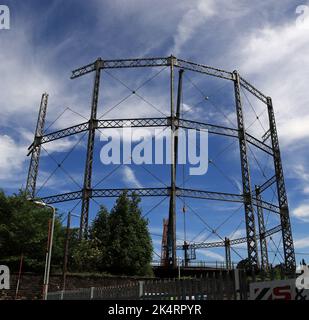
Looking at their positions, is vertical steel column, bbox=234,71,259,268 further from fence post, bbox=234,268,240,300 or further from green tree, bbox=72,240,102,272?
fence post, bbox=234,268,240,300

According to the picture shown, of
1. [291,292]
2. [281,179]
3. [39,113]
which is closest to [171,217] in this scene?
[281,179]

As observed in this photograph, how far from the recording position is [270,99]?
156ft

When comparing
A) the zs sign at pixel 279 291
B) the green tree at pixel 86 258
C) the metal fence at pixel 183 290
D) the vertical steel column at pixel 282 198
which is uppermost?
the vertical steel column at pixel 282 198

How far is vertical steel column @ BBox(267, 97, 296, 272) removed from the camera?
130 ft

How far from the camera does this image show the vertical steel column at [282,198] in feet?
130

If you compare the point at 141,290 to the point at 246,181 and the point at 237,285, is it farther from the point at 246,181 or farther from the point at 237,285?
the point at 246,181

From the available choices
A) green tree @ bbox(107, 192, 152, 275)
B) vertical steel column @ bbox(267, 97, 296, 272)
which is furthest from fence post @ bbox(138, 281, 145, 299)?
vertical steel column @ bbox(267, 97, 296, 272)

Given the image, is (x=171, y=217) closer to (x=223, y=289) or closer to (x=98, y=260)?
→ (x=98, y=260)

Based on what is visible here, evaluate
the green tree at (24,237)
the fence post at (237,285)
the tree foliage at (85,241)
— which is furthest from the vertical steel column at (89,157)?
the fence post at (237,285)

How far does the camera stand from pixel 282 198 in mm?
42344

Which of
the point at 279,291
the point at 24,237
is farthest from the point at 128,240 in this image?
the point at 279,291

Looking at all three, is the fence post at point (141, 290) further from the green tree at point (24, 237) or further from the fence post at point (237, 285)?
the green tree at point (24, 237)
